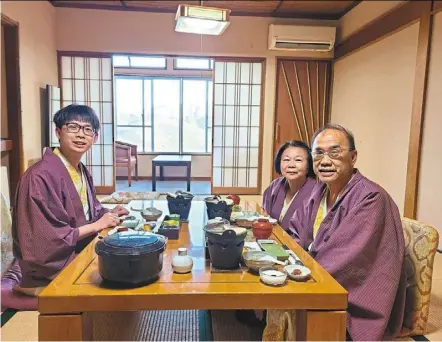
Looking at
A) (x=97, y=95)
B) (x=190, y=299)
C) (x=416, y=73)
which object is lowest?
(x=190, y=299)

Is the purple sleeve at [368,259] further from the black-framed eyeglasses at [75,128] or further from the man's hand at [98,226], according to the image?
the black-framed eyeglasses at [75,128]

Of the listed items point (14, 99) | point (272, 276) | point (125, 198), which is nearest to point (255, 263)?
point (272, 276)

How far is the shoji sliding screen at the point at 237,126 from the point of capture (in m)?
5.82

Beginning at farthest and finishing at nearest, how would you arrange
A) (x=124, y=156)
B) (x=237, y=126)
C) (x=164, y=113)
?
(x=164, y=113) < (x=124, y=156) < (x=237, y=126)

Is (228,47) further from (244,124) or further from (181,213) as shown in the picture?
(181,213)

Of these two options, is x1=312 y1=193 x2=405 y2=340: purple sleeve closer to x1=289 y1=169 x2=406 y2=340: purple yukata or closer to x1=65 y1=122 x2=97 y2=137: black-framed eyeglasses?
x1=289 y1=169 x2=406 y2=340: purple yukata

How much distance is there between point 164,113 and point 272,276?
23.8ft

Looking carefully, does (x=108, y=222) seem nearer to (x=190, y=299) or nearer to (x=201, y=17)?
(x=190, y=299)

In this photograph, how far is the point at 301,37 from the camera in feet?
18.0

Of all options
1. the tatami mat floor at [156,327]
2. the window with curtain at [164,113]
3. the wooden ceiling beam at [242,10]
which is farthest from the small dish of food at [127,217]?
the window with curtain at [164,113]

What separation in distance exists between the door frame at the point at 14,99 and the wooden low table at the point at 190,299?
12.0ft

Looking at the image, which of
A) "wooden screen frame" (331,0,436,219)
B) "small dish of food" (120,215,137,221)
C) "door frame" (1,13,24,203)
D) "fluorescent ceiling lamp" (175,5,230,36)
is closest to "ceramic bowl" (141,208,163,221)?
"small dish of food" (120,215,137,221)

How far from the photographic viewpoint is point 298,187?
222 centimetres

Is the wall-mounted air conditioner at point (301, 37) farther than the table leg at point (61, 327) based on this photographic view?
Yes
